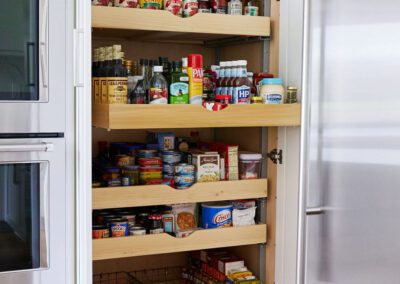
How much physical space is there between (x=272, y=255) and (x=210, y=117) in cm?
66

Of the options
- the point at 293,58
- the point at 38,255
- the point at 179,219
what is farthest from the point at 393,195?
the point at 38,255

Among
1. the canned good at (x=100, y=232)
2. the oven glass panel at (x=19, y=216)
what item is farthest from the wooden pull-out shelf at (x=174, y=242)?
the oven glass panel at (x=19, y=216)

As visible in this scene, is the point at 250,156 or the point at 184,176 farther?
the point at 250,156

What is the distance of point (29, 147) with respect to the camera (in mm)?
1834

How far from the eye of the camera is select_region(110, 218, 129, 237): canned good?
87.0 inches

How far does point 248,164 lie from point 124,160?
1.57 feet

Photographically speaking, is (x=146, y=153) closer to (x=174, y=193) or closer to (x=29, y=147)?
(x=174, y=193)

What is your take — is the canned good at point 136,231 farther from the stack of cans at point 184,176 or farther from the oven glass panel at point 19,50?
the oven glass panel at point 19,50

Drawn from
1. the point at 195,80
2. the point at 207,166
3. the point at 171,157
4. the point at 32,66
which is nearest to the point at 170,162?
the point at 171,157

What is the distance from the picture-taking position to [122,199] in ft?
7.15

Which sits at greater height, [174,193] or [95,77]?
[95,77]

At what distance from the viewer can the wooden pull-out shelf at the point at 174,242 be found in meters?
2.17

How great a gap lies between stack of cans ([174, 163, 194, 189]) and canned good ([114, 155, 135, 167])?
0.18 metres

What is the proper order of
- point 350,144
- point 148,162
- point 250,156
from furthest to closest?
point 250,156
point 148,162
point 350,144
